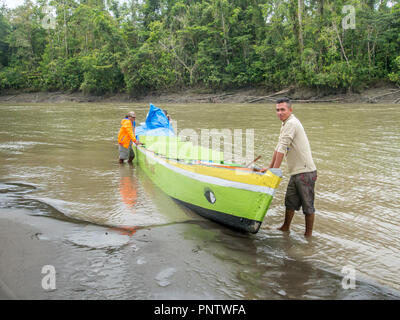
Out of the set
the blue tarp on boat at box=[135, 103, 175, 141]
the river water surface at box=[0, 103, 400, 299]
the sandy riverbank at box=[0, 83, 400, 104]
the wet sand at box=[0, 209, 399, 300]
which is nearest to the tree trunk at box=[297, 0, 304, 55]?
the sandy riverbank at box=[0, 83, 400, 104]

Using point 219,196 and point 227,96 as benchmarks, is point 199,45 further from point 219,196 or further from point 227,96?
point 219,196

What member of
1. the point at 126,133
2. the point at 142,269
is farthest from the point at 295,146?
the point at 126,133

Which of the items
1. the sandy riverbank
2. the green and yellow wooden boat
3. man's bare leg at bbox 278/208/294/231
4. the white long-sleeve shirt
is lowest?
man's bare leg at bbox 278/208/294/231

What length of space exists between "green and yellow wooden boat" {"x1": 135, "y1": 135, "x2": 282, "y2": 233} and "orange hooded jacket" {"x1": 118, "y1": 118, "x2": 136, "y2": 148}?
2096 millimetres

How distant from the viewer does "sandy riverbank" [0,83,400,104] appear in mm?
26078

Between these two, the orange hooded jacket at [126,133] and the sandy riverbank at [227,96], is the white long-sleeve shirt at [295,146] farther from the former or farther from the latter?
the sandy riverbank at [227,96]

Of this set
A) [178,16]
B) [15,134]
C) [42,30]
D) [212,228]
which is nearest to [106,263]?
[212,228]

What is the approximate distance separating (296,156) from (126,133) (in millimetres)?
5079

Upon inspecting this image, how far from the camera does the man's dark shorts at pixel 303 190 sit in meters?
3.64

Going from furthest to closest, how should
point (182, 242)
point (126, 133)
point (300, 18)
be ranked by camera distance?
point (300, 18), point (126, 133), point (182, 242)

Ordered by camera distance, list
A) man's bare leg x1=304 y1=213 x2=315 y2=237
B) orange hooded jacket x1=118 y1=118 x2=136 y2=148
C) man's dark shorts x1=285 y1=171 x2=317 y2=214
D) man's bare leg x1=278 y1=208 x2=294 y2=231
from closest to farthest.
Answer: man's dark shorts x1=285 y1=171 x2=317 y2=214 < man's bare leg x1=304 y1=213 x2=315 y2=237 < man's bare leg x1=278 y1=208 x2=294 y2=231 < orange hooded jacket x1=118 y1=118 x2=136 y2=148

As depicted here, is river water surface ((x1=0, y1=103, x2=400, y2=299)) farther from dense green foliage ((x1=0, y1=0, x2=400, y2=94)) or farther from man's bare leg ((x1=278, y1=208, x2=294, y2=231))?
dense green foliage ((x1=0, y1=0, x2=400, y2=94))

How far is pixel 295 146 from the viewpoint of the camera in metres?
3.62

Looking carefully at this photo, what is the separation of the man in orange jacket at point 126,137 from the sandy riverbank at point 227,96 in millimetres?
23096
